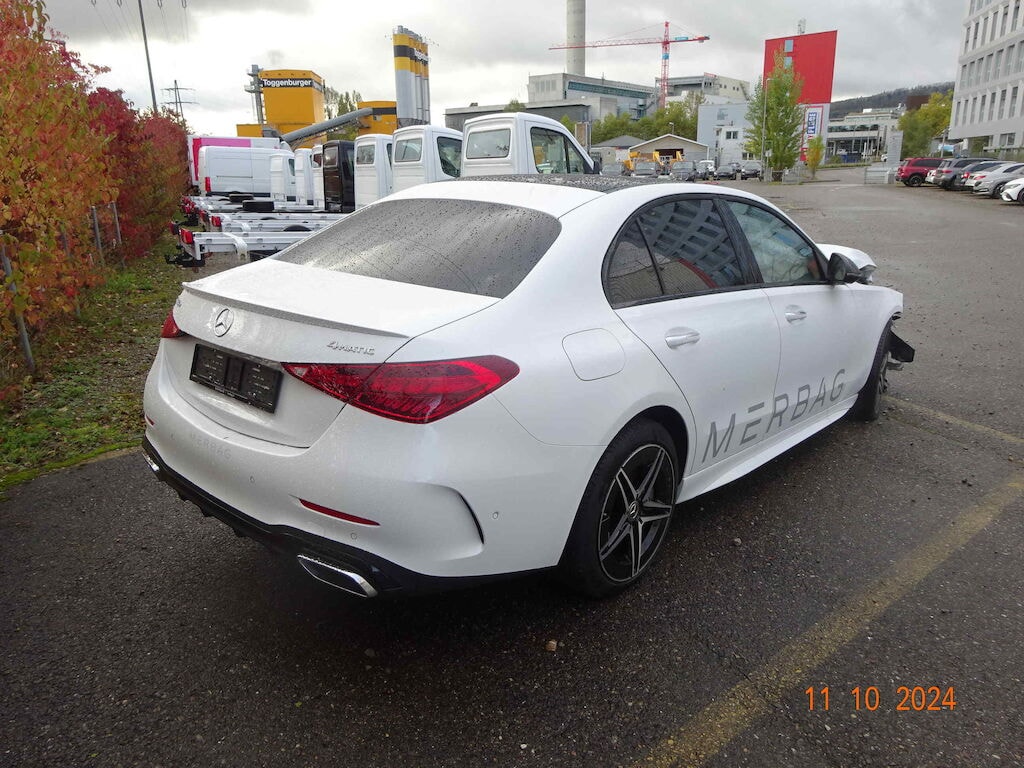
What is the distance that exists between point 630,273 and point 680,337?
325 mm

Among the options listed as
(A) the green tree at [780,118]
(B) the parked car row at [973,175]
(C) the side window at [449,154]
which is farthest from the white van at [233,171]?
(A) the green tree at [780,118]

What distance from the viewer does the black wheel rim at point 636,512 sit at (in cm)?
274

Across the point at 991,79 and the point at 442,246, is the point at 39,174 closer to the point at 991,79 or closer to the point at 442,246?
the point at 442,246

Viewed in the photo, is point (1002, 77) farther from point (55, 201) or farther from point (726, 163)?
point (55, 201)

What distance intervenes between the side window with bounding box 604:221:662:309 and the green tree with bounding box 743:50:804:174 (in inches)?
2254

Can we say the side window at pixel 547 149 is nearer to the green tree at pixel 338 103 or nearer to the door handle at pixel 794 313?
the door handle at pixel 794 313

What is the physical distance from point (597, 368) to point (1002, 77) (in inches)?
2995

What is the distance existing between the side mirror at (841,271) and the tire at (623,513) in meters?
1.83

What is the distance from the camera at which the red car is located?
139ft

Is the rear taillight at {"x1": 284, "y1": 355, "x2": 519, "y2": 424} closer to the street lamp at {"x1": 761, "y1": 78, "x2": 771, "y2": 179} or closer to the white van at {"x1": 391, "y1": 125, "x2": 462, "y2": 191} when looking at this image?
the white van at {"x1": 391, "y1": 125, "x2": 462, "y2": 191}

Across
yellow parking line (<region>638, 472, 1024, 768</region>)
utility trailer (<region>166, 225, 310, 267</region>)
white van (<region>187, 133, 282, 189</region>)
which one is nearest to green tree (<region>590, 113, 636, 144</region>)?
white van (<region>187, 133, 282, 189</region>)

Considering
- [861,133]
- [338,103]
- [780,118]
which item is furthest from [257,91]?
[861,133]

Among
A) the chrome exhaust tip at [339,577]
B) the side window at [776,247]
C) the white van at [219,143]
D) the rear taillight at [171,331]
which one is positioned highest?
the white van at [219,143]
